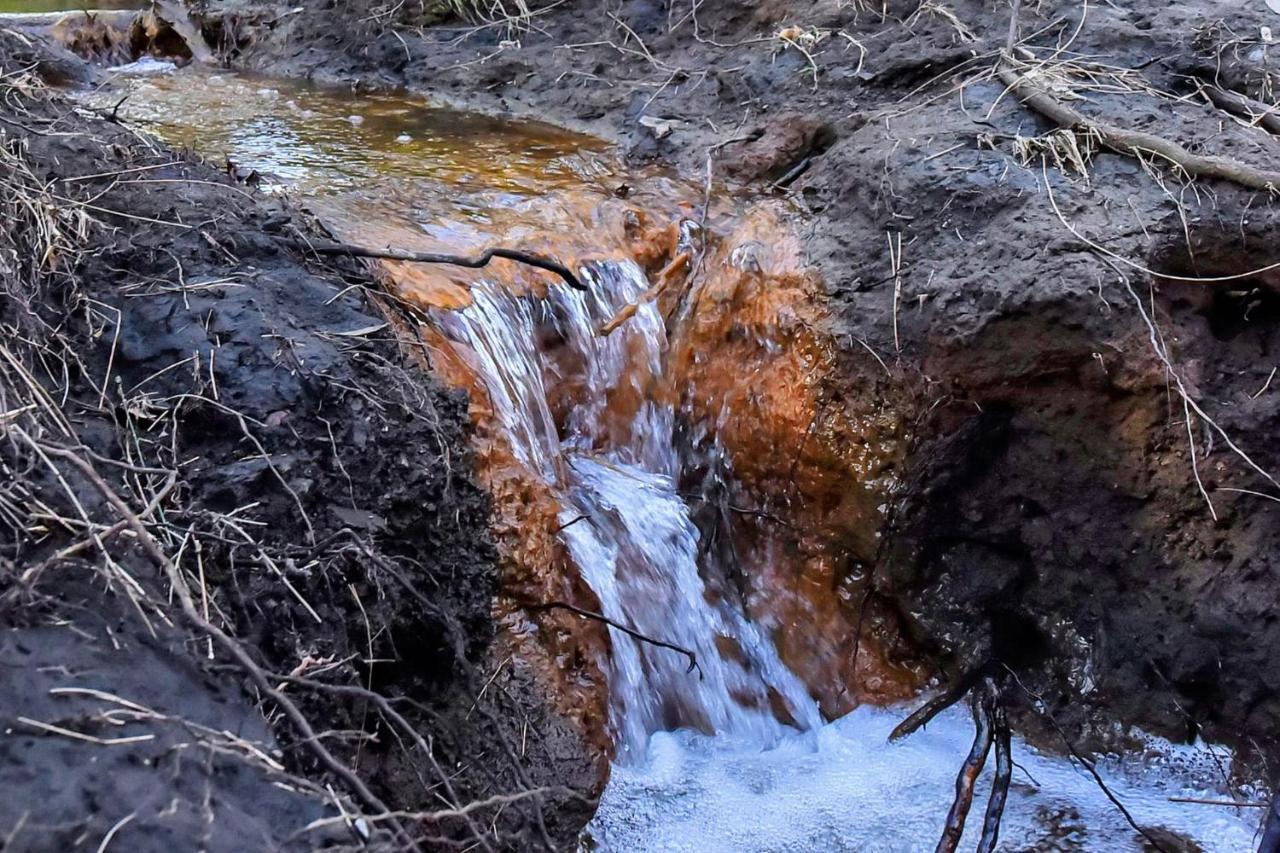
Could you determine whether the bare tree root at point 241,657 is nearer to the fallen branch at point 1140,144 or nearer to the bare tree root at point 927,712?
the bare tree root at point 927,712

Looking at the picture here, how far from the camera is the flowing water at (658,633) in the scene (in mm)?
3281

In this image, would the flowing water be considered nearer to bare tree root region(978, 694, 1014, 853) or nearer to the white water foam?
the white water foam

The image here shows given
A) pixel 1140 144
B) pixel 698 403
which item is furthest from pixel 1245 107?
pixel 698 403

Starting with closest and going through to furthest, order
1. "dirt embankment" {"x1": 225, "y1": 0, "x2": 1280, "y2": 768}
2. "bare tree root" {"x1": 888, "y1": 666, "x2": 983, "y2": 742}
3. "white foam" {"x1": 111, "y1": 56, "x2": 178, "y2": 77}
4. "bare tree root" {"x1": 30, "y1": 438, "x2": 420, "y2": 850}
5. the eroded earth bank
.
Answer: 1. "bare tree root" {"x1": 30, "y1": 438, "x2": 420, "y2": 850}
2. the eroded earth bank
3. "dirt embankment" {"x1": 225, "y1": 0, "x2": 1280, "y2": 768}
4. "bare tree root" {"x1": 888, "y1": 666, "x2": 983, "y2": 742}
5. "white foam" {"x1": 111, "y1": 56, "x2": 178, "y2": 77}

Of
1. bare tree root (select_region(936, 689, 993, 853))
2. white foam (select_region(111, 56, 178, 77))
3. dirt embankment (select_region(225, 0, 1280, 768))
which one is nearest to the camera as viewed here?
bare tree root (select_region(936, 689, 993, 853))

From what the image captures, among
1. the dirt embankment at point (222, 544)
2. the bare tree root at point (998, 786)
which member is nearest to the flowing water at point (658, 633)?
the bare tree root at point (998, 786)

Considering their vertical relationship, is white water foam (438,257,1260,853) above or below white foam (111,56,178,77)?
below

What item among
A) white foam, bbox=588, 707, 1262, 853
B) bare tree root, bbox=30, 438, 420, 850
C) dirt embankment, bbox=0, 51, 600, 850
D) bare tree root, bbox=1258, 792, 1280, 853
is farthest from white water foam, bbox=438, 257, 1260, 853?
bare tree root, bbox=30, 438, 420, 850

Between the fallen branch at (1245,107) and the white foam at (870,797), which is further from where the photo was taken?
the fallen branch at (1245,107)

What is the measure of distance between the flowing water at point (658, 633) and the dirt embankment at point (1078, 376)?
363mm

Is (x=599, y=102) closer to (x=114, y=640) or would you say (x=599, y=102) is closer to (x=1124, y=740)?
(x=1124, y=740)

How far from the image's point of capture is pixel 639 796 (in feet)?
10.6

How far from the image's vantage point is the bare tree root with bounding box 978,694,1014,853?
2.94 metres

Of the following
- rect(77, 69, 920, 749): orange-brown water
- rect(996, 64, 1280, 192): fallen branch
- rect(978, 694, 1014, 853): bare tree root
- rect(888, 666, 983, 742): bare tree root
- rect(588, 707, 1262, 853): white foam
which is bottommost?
rect(588, 707, 1262, 853): white foam
